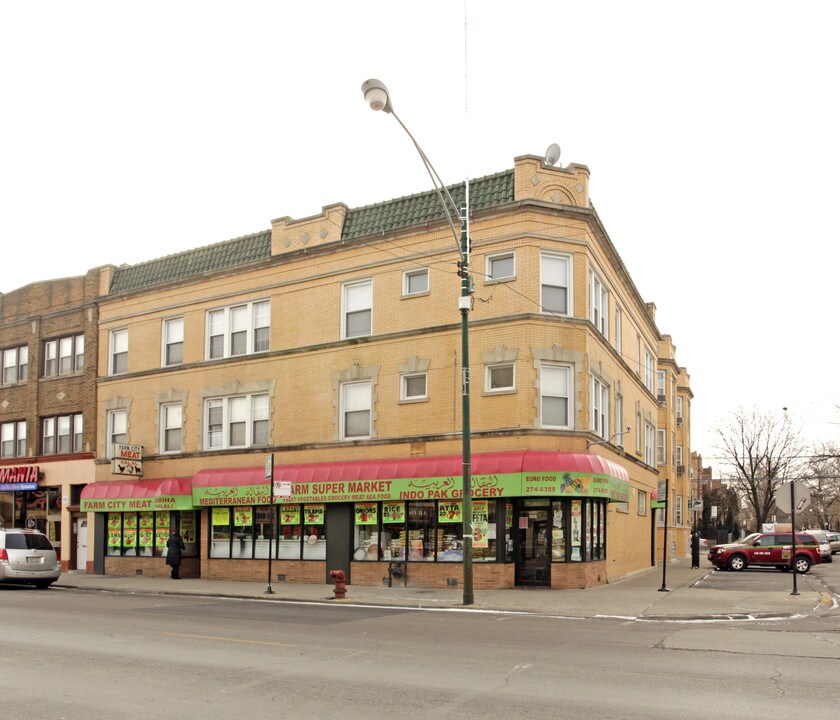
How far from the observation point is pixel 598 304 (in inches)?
1057

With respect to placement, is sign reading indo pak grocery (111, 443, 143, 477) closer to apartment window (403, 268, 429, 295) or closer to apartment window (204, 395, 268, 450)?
apartment window (204, 395, 268, 450)

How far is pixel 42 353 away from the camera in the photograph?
34.8m

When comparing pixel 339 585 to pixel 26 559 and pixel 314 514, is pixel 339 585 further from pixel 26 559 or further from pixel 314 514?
pixel 26 559

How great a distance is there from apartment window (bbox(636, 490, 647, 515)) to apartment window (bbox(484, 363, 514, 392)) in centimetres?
1214

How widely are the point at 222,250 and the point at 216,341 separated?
3.12 meters

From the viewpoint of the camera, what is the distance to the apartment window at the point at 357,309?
87.7 feet

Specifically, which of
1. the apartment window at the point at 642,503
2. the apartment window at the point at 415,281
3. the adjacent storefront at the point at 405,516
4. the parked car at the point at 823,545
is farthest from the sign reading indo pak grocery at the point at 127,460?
the parked car at the point at 823,545

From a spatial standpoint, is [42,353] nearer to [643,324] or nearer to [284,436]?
[284,436]

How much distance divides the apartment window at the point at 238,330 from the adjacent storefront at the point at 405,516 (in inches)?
155

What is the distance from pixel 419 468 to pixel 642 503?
575 inches

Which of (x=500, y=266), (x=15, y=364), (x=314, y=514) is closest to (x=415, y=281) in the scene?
(x=500, y=266)

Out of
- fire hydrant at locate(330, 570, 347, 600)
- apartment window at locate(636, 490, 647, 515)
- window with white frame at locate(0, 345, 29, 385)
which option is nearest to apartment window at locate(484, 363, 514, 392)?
fire hydrant at locate(330, 570, 347, 600)

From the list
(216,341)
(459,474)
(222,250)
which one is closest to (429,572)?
(459,474)

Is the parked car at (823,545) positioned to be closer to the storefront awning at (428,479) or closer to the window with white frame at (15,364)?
the storefront awning at (428,479)
